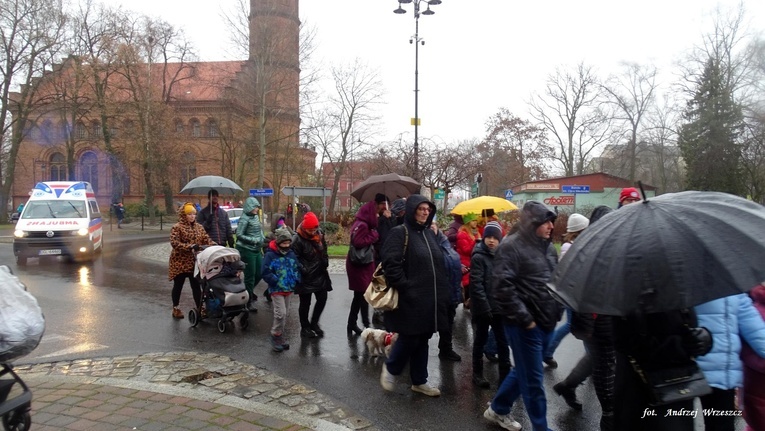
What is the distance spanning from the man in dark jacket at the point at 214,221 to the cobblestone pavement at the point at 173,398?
10.6ft

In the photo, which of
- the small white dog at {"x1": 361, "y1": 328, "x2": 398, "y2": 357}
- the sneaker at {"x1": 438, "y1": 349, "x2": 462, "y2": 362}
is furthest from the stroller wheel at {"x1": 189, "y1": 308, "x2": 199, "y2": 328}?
the sneaker at {"x1": 438, "y1": 349, "x2": 462, "y2": 362}

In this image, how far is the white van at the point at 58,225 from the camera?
14.6 meters

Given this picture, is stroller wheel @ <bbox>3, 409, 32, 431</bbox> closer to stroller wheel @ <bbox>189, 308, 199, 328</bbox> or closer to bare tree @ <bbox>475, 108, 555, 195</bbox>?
stroller wheel @ <bbox>189, 308, 199, 328</bbox>

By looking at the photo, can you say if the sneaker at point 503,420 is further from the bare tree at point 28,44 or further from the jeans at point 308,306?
the bare tree at point 28,44

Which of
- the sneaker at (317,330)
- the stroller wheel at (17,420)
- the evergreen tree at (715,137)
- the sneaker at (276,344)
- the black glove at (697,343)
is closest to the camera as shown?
the black glove at (697,343)

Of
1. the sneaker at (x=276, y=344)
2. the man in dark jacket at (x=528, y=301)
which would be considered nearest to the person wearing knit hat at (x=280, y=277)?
the sneaker at (x=276, y=344)

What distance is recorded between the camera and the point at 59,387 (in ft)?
15.5

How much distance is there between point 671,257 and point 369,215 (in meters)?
4.76

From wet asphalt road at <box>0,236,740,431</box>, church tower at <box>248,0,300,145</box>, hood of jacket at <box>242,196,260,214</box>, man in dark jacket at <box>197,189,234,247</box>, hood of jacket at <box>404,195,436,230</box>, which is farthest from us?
church tower at <box>248,0,300,145</box>

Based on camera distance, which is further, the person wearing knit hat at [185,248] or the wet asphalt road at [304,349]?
the person wearing knit hat at [185,248]

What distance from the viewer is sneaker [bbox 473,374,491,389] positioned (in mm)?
5023

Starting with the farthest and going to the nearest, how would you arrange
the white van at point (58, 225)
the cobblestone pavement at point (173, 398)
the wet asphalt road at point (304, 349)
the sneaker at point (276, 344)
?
the white van at point (58, 225)
the sneaker at point (276, 344)
the wet asphalt road at point (304, 349)
the cobblestone pavement at point (173, 398)

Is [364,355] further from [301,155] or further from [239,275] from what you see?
[301,155]

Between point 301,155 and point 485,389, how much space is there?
4353 centimetres
